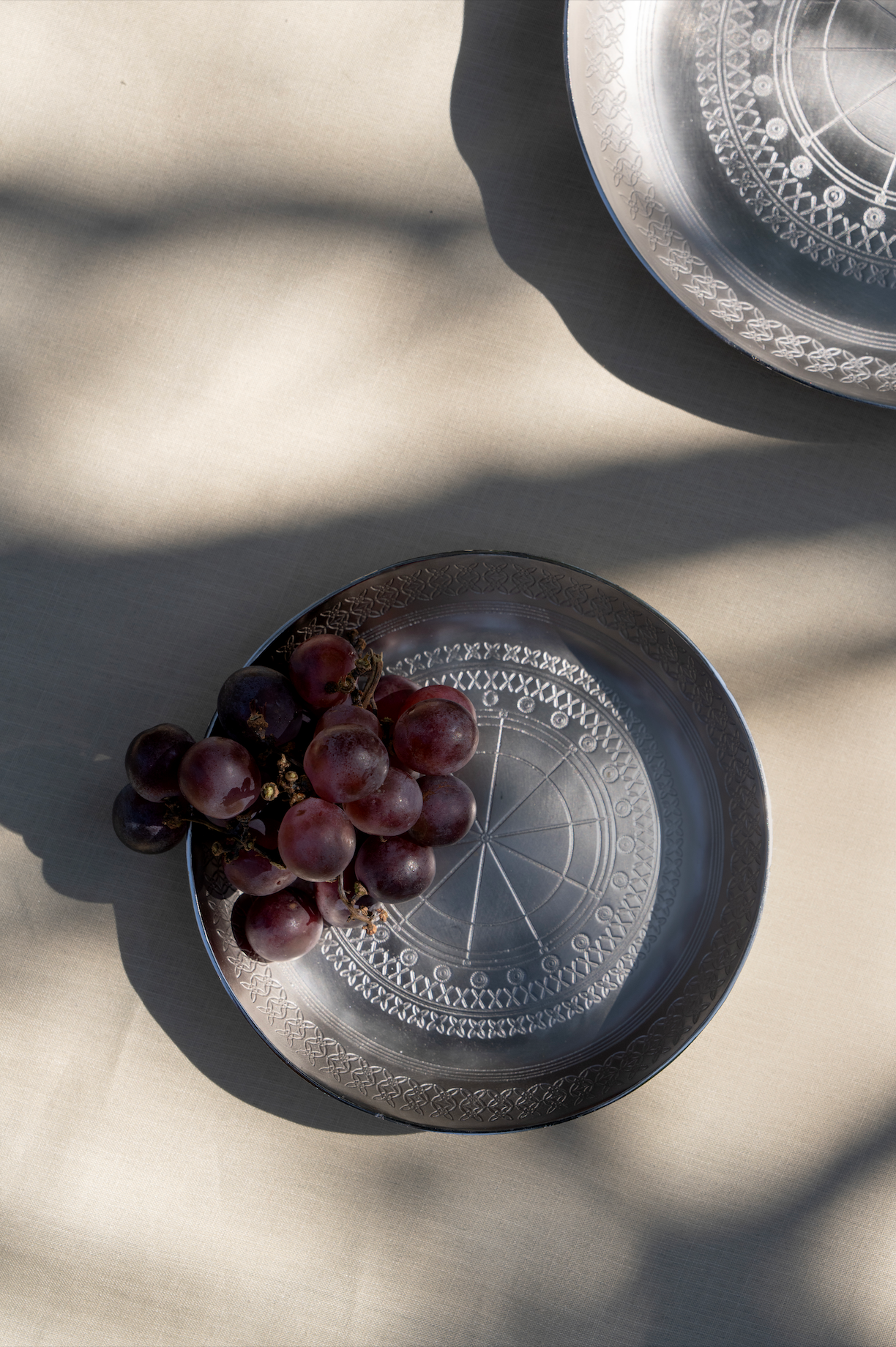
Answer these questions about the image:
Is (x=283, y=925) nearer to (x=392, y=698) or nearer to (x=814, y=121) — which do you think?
(x=392, y=698)

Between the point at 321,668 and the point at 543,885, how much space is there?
30 centimetres

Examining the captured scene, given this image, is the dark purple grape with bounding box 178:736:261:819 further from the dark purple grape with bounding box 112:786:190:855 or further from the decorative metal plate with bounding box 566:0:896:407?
the decorative metal plate with bounding box 566:0:896:407

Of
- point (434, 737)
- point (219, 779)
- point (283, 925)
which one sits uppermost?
point (434, 737)

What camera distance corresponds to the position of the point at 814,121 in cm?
79

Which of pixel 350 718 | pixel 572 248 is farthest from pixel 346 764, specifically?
pixel 572 248

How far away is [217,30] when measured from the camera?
0.83 metres

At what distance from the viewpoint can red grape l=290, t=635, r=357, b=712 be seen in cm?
67

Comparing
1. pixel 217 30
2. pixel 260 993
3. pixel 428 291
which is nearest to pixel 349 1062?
pixel 260 993

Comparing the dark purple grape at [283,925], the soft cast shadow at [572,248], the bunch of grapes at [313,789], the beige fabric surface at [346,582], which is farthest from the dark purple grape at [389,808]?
the soft cast shadow at [572,248]

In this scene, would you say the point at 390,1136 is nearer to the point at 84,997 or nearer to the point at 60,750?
the point at 84,997

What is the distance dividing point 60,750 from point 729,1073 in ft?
2.50

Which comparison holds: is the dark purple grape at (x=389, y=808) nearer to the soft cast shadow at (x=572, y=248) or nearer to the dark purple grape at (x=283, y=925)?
the dark purple grape at (x=283, y=925)

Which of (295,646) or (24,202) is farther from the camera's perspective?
(24,202)

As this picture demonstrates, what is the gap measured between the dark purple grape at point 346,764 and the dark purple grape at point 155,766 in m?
0.14
